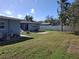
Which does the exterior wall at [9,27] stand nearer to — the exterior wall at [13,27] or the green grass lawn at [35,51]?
the exterior wall at [13,27]

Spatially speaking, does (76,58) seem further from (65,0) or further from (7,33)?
(65,0)

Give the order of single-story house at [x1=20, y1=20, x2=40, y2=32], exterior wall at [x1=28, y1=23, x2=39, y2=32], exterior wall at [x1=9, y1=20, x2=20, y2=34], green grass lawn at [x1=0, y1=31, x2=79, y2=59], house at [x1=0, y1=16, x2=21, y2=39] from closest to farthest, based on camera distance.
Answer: green grass lawn at [x1=0, y1=31, x2=79, y2=59]
house at [x1=0, y1=16, x2=21, y2=39]
exterior wall at [x1=9, y1=20, x2=20, y2=34]
single-story house at [x1=20, y1=20, x2=40, y2=32]
exterior wall at [x1=28, y1=23, x2=39, y2=32]

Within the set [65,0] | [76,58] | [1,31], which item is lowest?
[76,58]

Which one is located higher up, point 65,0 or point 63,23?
point 65,0

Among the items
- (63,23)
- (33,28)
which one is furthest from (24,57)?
(63,23)

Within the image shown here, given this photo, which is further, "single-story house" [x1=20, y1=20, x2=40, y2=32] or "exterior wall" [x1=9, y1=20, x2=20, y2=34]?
"single-story house" [x1=20, y1=20, x2=40, y2=32]

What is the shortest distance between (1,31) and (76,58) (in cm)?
1174

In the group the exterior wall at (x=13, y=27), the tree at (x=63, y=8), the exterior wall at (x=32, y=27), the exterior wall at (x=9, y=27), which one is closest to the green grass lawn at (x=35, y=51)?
the exterior wall at (x=9, y=27)

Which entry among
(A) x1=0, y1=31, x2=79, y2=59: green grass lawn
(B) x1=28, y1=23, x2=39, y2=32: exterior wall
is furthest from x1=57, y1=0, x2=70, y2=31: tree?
(A) x1=0, y1=31, x2=79, y2=59: green grass lawn

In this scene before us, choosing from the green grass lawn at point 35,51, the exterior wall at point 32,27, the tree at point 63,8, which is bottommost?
the green grass lawn at point 35,51

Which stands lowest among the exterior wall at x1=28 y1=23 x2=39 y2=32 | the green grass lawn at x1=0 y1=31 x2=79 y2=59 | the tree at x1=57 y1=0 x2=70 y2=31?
the green grass lawn at x1=0 y1=31 x2=79 y2=59

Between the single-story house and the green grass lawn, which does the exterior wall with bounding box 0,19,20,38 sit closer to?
the green grass lawn

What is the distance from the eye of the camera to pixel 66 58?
8.40m

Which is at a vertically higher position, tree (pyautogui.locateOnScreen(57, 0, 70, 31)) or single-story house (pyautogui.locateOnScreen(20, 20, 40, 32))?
tree (pyautogui.locateOnScreen(57, 0, 70, 31))
